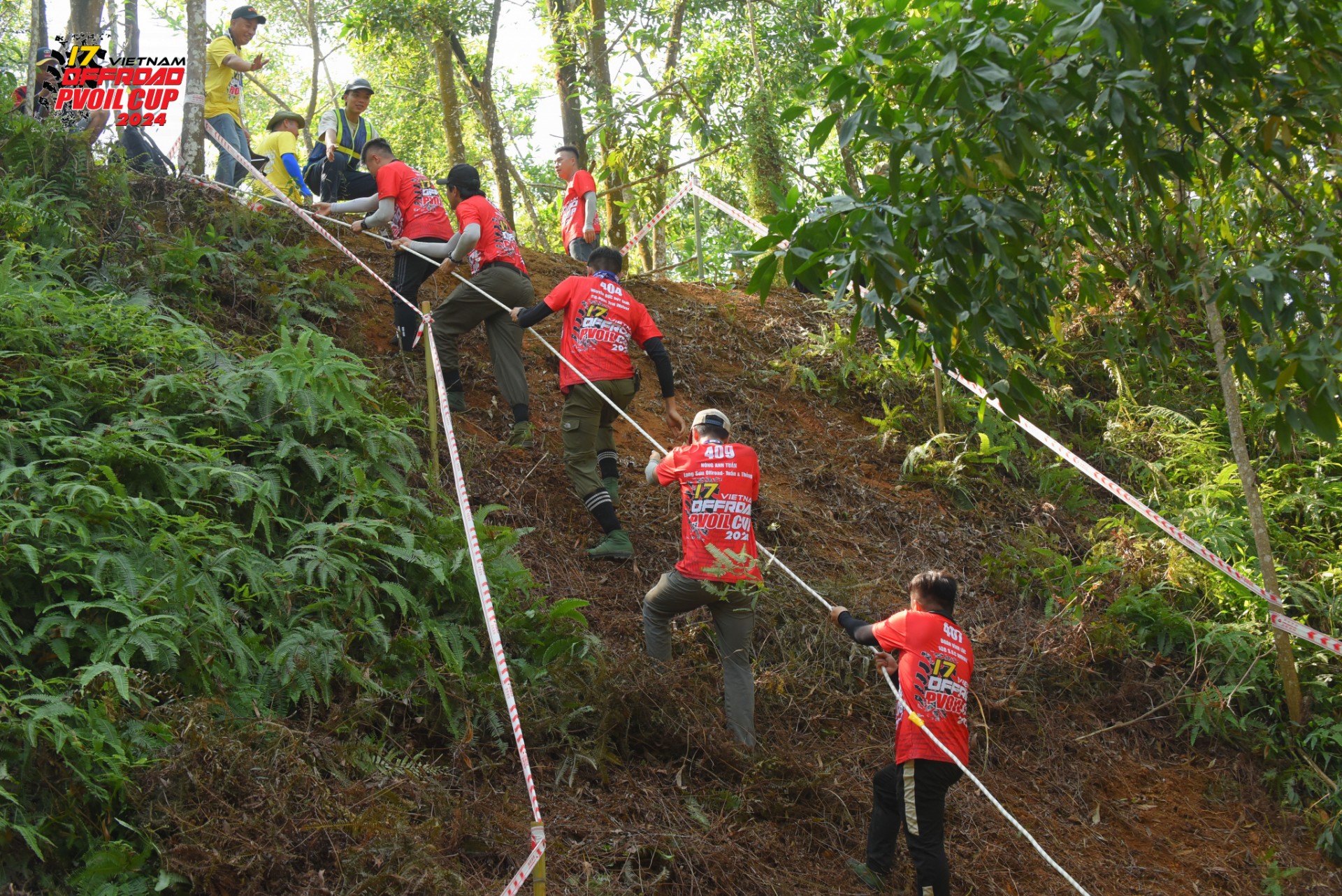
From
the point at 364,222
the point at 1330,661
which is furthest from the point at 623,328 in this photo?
the point at 1330,661

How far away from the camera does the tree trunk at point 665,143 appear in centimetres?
1498

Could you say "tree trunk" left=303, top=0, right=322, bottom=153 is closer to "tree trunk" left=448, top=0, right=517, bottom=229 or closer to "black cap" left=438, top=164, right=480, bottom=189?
"tree trunk" left=448, top=0, right=517, bottom=229

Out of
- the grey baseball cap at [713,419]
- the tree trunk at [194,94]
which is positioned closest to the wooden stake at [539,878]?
the grey baseball cap at [713,419]

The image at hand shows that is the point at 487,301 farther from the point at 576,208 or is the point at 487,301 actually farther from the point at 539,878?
the point at 539,878

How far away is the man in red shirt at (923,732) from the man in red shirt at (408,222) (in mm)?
4979

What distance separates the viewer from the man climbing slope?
35.0 ft

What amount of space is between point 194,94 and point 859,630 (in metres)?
7.69

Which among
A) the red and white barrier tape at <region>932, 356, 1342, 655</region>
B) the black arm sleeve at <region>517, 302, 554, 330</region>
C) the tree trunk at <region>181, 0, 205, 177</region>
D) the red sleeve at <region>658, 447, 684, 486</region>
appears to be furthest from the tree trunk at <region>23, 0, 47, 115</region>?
the red and white barrier tape at <region>932, 356, 1342, 655</region>

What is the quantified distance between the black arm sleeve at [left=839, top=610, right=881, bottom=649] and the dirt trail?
0.90 m

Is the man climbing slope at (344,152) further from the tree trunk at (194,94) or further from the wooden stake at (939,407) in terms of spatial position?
the wooden stake at (939,407)

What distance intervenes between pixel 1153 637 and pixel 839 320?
5272 mm

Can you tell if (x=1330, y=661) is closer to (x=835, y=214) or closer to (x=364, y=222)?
(x=835, y=214)

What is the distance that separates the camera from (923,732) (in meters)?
5.34

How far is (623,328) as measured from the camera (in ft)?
26.1
